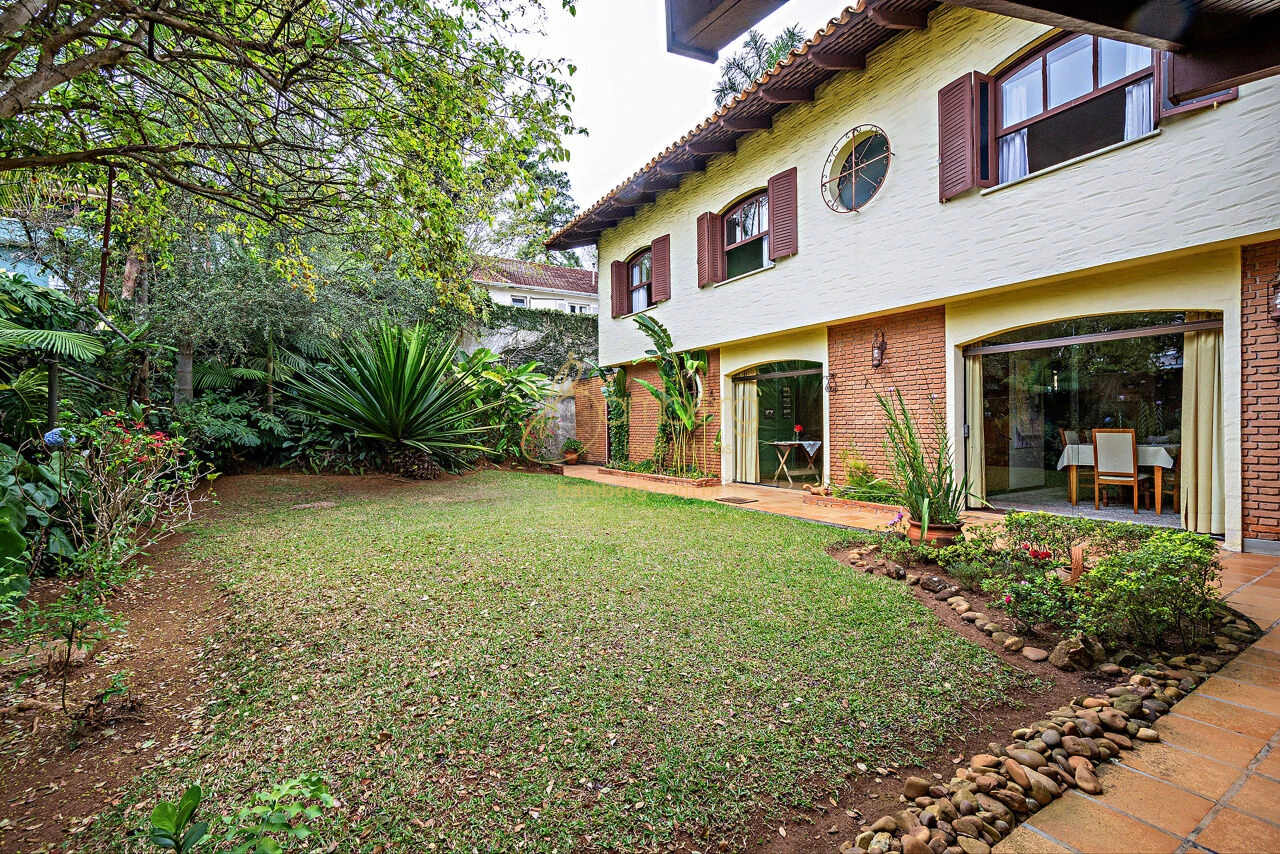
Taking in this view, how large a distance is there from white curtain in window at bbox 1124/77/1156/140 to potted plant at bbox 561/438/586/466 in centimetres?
1143

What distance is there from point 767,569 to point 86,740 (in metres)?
3.63

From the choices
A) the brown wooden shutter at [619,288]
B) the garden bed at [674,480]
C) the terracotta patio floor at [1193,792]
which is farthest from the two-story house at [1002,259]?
the terracotta patio floor at [1193,792]

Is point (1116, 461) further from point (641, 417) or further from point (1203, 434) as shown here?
point (641, 417)

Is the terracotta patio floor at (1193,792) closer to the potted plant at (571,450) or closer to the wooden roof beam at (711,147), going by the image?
the wooden roof beam at (711,147)

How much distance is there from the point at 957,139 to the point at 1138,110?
1.55m

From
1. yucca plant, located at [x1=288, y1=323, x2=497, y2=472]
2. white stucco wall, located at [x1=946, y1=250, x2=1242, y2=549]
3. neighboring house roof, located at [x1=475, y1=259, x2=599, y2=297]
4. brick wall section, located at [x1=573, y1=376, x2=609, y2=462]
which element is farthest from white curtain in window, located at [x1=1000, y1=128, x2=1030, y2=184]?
neighboring house roof, located at [x1=475, y1=259, x2=599, y2=297]

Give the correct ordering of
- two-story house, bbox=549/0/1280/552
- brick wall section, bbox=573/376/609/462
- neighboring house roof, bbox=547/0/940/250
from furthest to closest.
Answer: brick wall section, bbox=573/376/609/462 < neighboring house roof, bbox=547/0/940/250 < two-story house, bbox=549/0/1280/552

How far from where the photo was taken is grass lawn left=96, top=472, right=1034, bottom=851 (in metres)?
1.70

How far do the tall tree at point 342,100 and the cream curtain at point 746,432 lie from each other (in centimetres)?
650

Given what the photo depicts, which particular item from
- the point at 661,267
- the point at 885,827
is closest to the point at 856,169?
the point at 661,267

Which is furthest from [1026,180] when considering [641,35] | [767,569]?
[641,35]

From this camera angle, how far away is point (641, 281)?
12562mm

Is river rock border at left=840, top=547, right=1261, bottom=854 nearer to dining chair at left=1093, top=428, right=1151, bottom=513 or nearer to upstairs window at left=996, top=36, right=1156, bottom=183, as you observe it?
dining chair at left=1093, top=428, right=1151, bottom=513

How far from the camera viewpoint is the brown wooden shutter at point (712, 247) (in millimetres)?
9945
